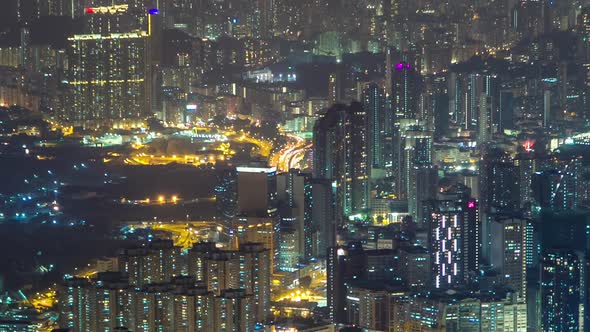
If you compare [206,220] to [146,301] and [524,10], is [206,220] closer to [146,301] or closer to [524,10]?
[146,301]

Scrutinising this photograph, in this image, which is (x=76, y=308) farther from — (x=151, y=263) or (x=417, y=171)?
(x=417, y=171)

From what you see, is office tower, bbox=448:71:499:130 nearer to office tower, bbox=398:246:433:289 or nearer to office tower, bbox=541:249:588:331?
office tower, bbox=398:246:433:289

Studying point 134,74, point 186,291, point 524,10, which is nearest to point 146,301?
point 186,291

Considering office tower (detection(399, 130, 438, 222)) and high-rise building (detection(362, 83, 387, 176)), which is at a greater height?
high-rise building (detection(362, 83, 387, 176))

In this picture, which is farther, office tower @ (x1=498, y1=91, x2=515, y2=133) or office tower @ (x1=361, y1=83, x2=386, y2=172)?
office tower @ (x1=498, y1=91, x2=515, y2=133)

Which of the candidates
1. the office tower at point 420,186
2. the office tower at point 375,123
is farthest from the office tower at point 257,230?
the office tower at point 375,123

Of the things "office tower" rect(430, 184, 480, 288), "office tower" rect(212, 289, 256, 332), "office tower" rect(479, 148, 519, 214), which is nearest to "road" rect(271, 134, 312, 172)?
"office tower" rect(479, 148, 519, 214)

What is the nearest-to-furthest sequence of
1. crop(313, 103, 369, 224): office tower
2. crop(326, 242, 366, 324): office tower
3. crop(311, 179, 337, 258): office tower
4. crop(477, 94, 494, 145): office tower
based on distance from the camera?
1. crop(326, 242, 366, 324): office tower
2. crop(311, 179, 337, 258): office tower
3. crop(313, 103, 369, 224): office tower
4. crop(477, 94, 494, 145): office tower

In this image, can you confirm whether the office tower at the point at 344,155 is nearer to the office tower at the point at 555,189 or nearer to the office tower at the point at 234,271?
the office tower at the point at 555,189
